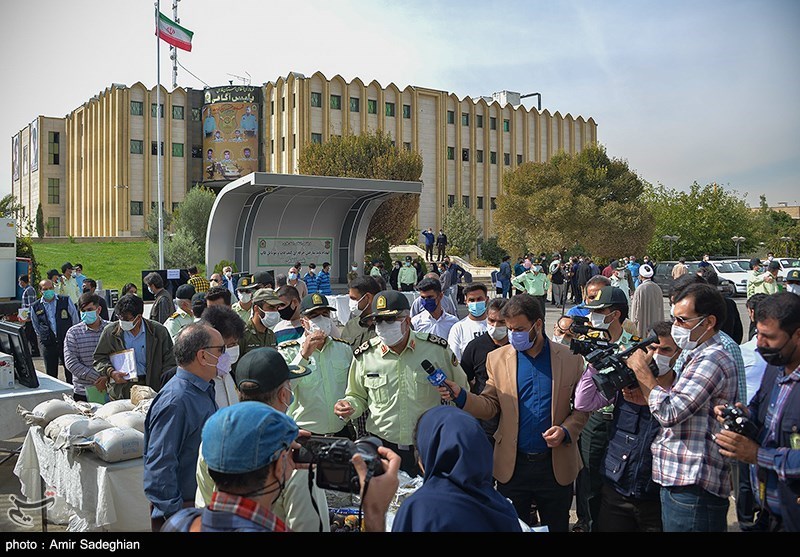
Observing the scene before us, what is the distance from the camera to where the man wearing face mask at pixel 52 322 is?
11.3 metres

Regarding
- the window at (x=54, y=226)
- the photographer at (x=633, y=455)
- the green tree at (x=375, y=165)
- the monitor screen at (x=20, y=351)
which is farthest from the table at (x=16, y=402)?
the window at (x=54, y=226)

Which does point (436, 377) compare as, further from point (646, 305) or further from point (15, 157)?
point (15, 157)

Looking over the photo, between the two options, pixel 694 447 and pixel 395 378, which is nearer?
pixel 694 447

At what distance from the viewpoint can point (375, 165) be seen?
148 ft

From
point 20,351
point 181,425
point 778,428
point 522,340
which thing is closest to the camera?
point 778,428

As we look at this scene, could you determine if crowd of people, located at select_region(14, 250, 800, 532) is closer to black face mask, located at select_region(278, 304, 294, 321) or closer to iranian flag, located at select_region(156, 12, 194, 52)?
black face mask, located at select_region(278, 304, 294, 321)

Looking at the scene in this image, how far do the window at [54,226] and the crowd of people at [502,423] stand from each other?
7736 cm

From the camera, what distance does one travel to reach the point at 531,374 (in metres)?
4.37

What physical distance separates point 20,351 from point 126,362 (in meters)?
1.16

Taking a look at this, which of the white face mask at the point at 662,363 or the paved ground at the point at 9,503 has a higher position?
the white face mask at the point at 662,363

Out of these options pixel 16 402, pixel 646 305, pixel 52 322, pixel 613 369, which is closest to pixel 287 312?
pixel 16 402

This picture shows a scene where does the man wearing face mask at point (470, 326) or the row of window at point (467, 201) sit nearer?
the man wearing face mask at point (470, 326)

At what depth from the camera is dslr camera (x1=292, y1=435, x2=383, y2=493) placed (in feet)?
8.45

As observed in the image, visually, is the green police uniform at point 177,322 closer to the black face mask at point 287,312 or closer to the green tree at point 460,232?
the black face mask at point 287,312
